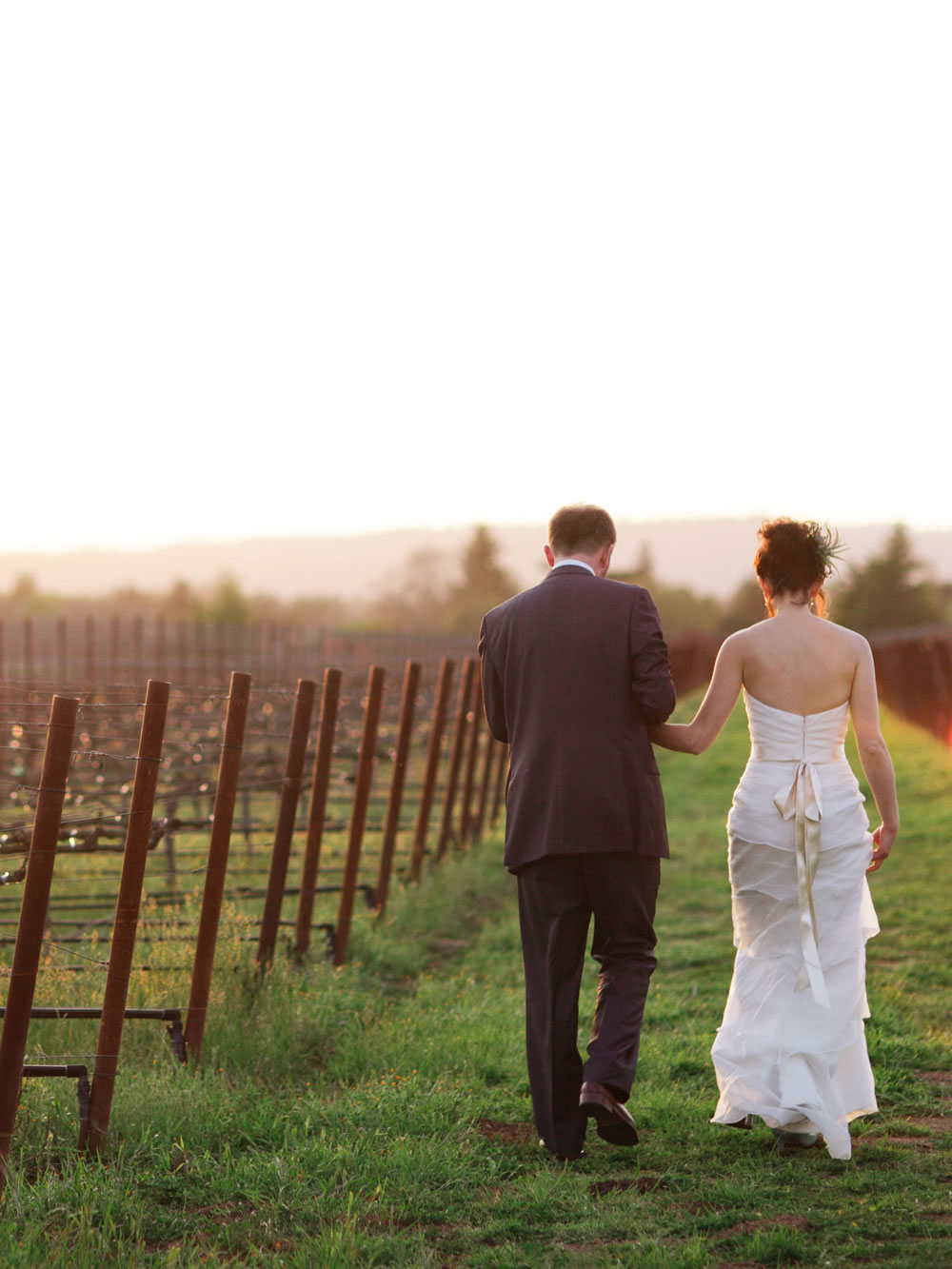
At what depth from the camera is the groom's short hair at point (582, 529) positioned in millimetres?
4238

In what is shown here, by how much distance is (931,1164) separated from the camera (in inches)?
151

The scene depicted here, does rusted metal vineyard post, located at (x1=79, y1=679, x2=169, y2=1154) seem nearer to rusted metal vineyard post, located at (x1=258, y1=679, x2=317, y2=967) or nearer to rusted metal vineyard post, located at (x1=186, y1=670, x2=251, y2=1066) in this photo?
rusted metal vineyard post, located at (x1=186, y1=670, x2=251, y2=1066)

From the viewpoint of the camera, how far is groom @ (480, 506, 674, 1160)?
403cm

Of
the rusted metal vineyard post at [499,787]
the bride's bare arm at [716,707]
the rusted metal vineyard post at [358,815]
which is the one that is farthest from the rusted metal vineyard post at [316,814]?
the rusted metal vineyard post at [499,787]

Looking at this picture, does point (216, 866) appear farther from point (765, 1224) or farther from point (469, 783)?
point (469, 783)

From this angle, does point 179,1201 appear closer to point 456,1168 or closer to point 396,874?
point 456,1168

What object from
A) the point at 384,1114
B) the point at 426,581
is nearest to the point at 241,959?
the point at 384,1114

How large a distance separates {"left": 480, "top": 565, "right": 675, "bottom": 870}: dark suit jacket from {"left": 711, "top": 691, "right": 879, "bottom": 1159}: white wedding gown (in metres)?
0.33

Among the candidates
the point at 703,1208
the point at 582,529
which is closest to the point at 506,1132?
the point at 703,1208

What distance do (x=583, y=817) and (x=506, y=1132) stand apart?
1.01 meters

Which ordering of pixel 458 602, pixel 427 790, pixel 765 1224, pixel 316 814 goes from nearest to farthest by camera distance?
pixel 765 1224, pixel 316 814, pixel 427 790, pixel 458 602

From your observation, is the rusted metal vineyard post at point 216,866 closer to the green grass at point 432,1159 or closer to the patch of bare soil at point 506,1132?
the green grass at point 432,1159

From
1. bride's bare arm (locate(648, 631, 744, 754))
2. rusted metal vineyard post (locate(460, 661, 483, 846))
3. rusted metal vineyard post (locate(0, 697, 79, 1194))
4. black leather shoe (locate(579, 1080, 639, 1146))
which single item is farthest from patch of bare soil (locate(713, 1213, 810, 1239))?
rusted metal vineyard post (locate(460, 661, 483, 846))

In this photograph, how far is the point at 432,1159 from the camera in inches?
151
